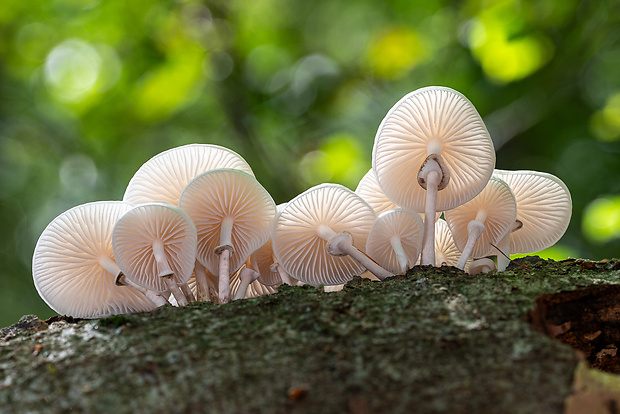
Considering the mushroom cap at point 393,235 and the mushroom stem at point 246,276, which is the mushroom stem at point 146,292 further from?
the mushroom cap at point 393,235

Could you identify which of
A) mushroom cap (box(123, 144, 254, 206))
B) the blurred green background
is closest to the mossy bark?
mushroom cap (box(123, 144, 254, 206))

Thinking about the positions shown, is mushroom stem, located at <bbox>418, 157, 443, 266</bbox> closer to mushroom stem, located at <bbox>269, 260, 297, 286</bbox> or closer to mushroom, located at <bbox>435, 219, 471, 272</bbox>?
mushroom, located at <bbox>435, 219, 471, 272</bbox>

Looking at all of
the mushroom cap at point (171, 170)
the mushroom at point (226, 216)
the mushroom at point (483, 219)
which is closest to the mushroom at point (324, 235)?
the mushroom at point (226, 216)

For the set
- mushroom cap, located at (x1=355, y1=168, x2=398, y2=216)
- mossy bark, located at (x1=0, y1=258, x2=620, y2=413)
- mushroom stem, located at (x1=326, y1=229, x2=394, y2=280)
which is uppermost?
mushroom cap, located at (x1=355, y1=168, x2=398, y2=216)

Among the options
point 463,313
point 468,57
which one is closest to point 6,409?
point 463,313

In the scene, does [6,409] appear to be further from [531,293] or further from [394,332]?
[531,293]
